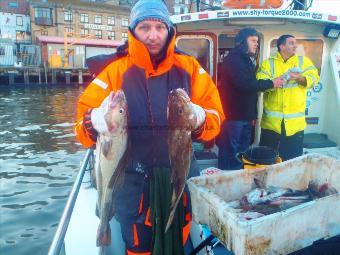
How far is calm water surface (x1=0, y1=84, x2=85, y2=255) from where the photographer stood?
26.0 ft

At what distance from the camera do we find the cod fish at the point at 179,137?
2.16m

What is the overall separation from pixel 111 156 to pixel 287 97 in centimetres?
333

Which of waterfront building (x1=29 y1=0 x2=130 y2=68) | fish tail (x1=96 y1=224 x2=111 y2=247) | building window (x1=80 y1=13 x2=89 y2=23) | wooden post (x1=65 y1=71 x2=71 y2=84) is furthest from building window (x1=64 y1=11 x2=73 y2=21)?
fish tail (x1=96 y1=224 x2=111 y2=247)

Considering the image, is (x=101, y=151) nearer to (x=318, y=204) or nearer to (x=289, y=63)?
(x=318, y=204)

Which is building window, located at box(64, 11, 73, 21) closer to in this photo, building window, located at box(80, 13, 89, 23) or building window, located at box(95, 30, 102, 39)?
building window, located at box(80, 13, 89, 23)

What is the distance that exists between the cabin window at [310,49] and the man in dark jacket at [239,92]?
163cm

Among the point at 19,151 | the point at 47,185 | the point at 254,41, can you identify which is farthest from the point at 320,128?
the point at 19,151

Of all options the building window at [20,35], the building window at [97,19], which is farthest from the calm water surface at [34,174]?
the building window at [20,35]

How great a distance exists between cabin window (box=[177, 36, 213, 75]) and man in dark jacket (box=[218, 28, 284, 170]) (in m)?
1.37

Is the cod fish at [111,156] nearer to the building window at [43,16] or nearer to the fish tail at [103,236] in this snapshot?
the fish tail at [103,236]

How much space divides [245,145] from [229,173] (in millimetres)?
2523

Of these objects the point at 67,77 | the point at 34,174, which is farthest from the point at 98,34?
the point at 34,174

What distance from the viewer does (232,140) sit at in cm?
511

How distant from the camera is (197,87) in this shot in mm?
2652
